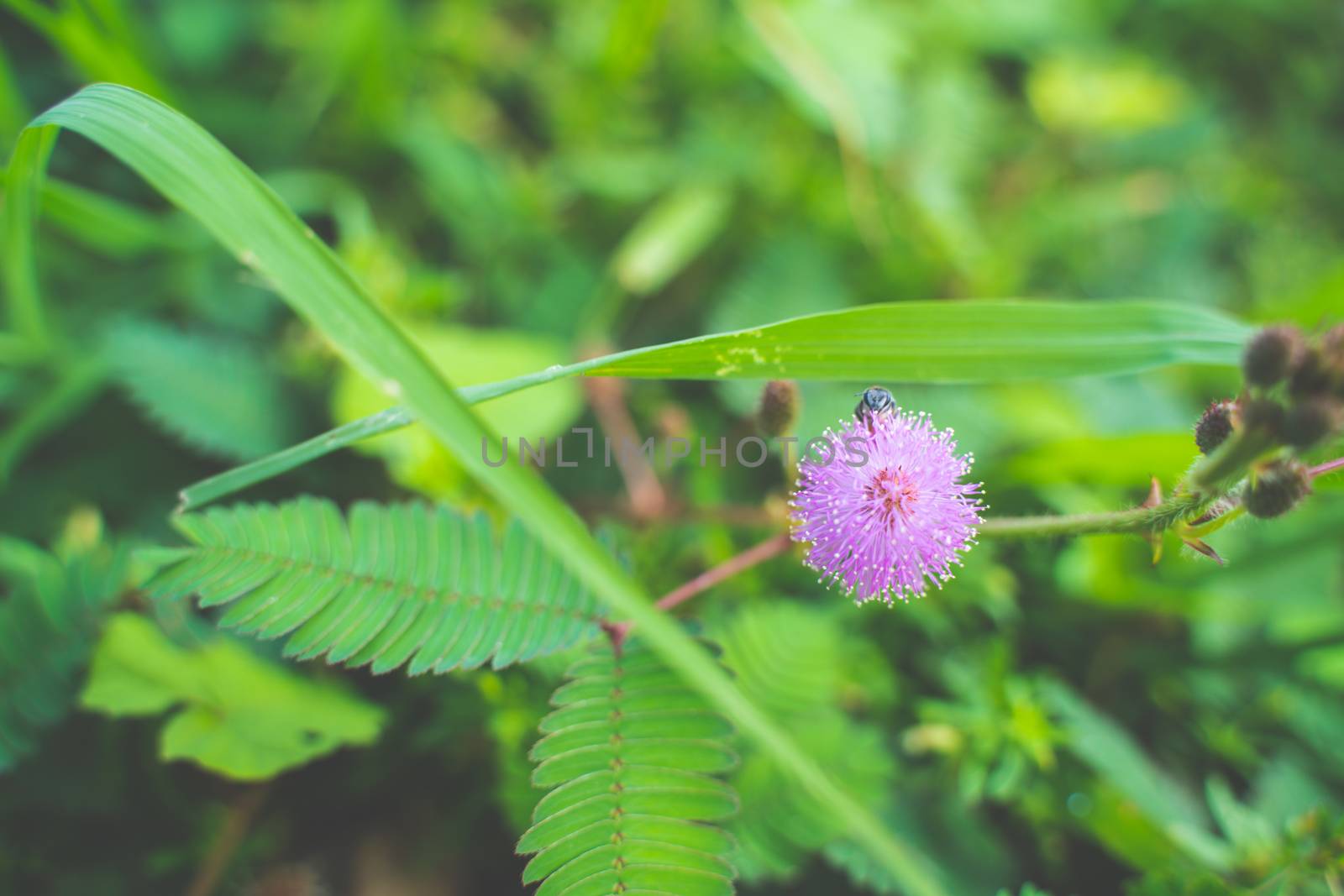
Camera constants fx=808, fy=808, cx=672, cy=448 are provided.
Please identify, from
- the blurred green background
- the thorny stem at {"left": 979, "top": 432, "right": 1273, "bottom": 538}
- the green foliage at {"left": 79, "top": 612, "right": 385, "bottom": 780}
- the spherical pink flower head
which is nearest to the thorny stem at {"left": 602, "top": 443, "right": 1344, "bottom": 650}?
the thorny stem at {"left": 979, "top": 432, "right": 1273, "bottom": 538}

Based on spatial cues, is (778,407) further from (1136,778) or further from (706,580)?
(1136,778)

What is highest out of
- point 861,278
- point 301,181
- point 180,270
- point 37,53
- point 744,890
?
point 37,53

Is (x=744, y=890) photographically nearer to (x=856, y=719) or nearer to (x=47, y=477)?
(x=856, y=719)

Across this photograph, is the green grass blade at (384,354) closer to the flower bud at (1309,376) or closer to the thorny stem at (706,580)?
the thorny stem at (706,580)

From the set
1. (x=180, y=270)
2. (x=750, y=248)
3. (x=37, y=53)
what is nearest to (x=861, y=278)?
Answer: (x=750, y=248)

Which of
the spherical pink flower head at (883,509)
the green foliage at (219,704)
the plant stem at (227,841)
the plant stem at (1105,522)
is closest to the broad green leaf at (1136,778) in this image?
the plant stem at (1105,522)

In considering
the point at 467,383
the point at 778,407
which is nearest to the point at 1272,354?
the point at 778,407
